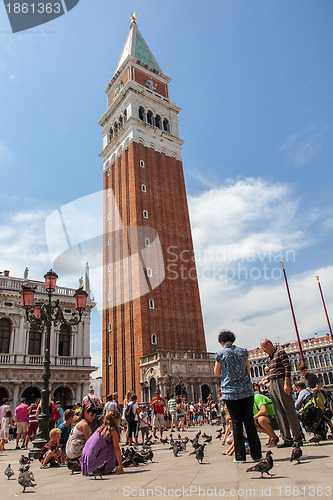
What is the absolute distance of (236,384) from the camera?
4.83 metres

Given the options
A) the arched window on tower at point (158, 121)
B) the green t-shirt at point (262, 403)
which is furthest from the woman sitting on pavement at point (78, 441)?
the arched window on tower at point (158, 121)

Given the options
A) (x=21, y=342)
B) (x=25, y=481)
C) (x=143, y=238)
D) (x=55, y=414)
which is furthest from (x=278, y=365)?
(x=143, y=238)

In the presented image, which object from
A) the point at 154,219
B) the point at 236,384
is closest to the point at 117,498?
the point at 236,384

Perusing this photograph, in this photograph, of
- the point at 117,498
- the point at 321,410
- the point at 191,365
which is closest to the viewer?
the point at 117,498

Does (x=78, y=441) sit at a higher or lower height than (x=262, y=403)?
lower

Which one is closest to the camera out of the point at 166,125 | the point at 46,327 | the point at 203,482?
the point at 203,482

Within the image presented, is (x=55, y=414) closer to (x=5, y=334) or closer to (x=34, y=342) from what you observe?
(x=5, y=334)

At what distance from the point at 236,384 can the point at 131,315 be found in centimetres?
2845

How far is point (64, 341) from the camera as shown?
26391 mm

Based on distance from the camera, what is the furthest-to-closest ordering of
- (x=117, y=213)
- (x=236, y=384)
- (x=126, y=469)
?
(x=117, y=213) < (x=126, y=469) < (x=236, y=384)

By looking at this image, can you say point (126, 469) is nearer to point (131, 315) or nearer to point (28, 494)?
point (28, 494)

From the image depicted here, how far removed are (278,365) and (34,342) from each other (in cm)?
2256

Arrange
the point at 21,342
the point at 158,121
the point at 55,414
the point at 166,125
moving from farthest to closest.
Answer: the point at 166,125 → the point at 158,121 → the point at 21,342 → the point at 55,414

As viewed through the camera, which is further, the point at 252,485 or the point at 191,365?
the point at 191,365
